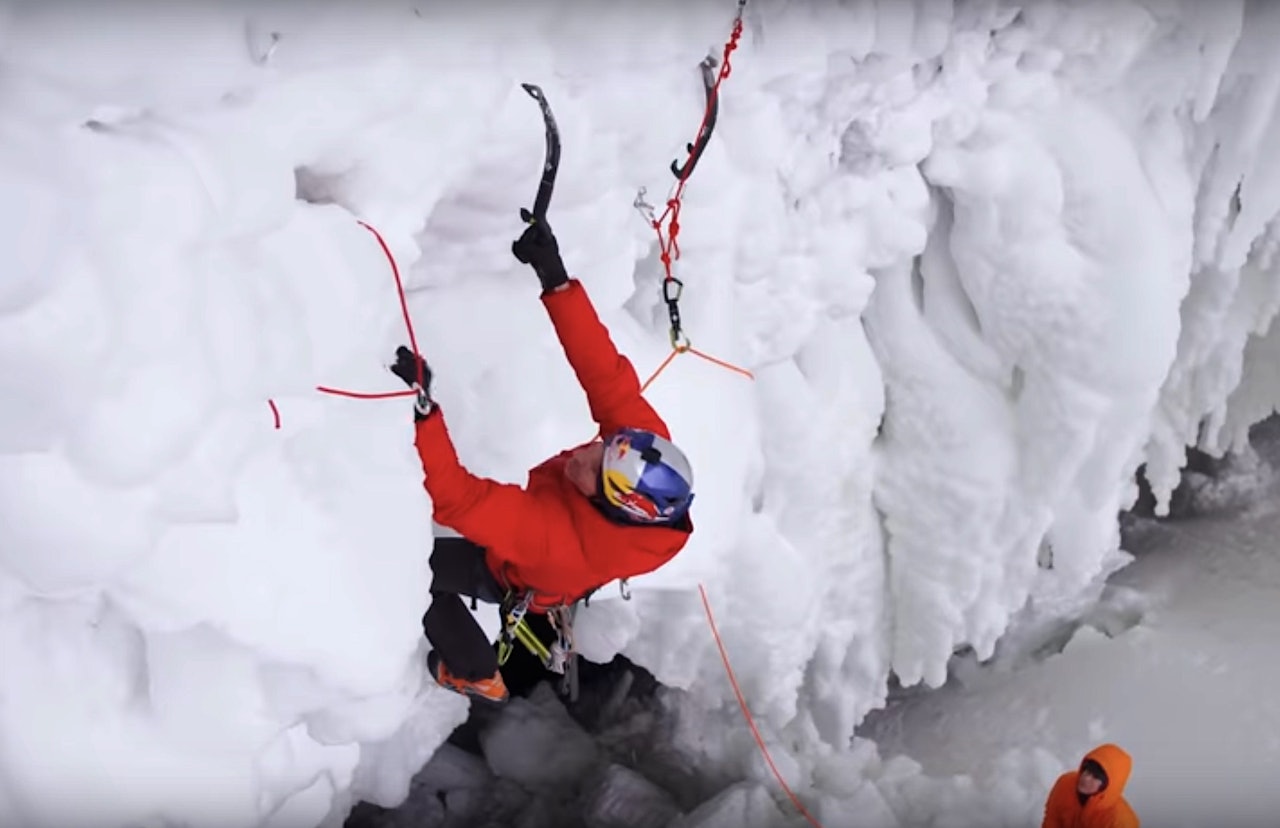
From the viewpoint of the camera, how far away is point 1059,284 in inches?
130

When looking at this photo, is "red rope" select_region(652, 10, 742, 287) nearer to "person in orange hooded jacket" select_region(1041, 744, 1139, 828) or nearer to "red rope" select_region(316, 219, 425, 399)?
"red rope" select_region(316, 219, 425, 399)

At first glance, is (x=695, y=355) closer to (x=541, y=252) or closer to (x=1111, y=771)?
(x=541, y=252)

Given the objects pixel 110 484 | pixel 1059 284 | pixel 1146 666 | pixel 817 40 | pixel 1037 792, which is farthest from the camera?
pixel 1146 666

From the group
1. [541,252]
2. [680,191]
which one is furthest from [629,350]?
[541,252]

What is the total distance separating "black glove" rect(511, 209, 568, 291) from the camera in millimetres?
1852

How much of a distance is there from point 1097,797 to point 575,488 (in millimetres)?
2029

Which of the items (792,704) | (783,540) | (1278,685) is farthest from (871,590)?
(1278,685)

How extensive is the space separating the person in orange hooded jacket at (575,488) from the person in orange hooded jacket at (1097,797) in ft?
5.92

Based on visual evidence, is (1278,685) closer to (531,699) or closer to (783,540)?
(783,540)

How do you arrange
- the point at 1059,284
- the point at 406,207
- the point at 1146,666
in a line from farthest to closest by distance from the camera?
the point at 1146,666 < the point at 1059,284 < the point at 406,207

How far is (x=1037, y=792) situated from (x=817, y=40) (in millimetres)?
2526

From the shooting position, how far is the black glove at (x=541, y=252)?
1.85 metres

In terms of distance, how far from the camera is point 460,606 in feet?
7.93

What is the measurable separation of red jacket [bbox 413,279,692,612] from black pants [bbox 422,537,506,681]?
0.17 meters
